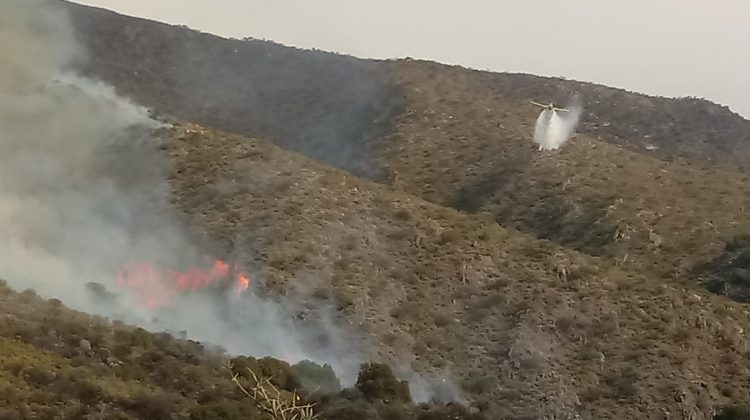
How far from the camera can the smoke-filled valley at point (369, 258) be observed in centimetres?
2698

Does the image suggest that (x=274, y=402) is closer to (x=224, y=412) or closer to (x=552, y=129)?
(x=224, y=412)

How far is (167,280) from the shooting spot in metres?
36.1

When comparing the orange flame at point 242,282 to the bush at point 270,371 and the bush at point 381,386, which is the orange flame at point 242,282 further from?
the bush at point 381,386

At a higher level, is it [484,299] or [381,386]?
[484,299]

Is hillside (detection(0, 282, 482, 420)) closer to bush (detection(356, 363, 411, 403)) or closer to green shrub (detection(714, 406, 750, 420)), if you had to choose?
bush (detection(356, 363, 411, 403))

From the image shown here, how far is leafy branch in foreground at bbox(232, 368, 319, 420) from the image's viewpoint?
71.4 ft

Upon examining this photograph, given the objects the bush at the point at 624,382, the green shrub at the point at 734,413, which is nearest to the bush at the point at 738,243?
the bush at the point at 624,382

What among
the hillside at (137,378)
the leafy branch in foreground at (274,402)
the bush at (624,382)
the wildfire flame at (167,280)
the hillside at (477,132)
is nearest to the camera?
the leafy branch in foreground at (274,402)

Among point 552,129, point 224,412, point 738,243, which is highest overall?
point 552,129

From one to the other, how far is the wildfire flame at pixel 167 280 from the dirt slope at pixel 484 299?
108 centimetres

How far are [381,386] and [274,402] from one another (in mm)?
5201

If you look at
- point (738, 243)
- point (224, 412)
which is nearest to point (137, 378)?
point (224, 412)


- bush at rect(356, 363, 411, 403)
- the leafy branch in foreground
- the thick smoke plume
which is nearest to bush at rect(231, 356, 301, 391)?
the leafy branch in foreground

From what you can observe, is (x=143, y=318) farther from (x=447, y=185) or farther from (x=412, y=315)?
(x=447, y=185)
